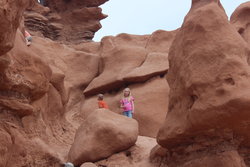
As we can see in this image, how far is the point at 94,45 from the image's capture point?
40.6 ft

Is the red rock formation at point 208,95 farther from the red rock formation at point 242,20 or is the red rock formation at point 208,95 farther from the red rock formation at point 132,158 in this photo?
the red rock formation at point 242,20

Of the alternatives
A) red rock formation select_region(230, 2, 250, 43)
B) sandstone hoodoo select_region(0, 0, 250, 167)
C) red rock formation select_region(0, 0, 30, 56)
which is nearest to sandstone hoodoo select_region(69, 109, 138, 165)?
sandstone hoodoo select_region(0, 0, 250, 167)

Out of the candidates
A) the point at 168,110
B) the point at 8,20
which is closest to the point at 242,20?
the point at 168,110

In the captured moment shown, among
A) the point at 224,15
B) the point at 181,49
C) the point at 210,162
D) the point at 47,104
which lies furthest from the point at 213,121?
the point at 47,104

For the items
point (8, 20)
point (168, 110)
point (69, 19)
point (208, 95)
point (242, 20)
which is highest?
point (8, 20)

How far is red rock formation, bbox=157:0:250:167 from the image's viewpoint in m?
3.98

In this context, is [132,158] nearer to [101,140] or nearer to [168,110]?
[101,140]

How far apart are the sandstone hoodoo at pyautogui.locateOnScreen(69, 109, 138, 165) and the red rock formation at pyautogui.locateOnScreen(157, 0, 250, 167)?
0.83m

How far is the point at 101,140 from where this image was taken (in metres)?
5.32

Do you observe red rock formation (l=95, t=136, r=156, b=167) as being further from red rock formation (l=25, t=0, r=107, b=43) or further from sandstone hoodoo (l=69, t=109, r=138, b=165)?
red rock formation (l=25, t=0, r=107, b=43)

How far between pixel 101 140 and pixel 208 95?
1.77m

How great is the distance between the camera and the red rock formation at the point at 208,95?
13.1 feet

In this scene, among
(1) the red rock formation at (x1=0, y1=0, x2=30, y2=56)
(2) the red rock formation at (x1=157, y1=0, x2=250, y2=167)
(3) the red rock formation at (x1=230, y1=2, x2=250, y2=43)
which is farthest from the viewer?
(3) the red rock formation at (x1=230, y1=2, x2=250, y2=43)

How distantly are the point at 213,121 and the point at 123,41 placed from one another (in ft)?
26.0
